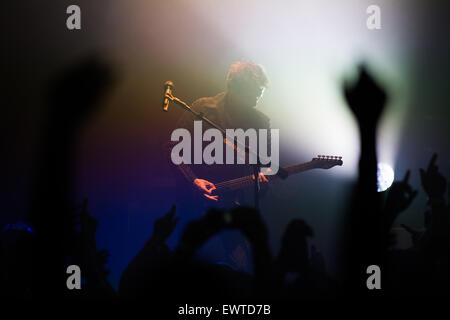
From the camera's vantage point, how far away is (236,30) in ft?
12.8

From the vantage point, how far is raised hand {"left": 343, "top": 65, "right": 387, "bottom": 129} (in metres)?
3.93

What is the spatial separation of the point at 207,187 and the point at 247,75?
1233 mm

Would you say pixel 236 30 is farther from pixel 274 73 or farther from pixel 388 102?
pixel 388 102

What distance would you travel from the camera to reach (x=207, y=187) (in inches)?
138

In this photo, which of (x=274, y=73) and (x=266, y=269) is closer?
(x=266, y=269)

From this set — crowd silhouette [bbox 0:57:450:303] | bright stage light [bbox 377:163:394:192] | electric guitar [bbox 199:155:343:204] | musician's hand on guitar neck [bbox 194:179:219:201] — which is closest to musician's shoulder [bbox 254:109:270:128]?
electric guitar [bbox 199:155:343:204]

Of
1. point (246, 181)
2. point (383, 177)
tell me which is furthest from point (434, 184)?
point (383, 177)

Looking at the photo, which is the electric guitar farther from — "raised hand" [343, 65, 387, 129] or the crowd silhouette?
the crowd silhouette

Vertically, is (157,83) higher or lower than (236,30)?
lower

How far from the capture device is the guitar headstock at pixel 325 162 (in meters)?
3.64

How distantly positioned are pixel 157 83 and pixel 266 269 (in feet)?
8.96

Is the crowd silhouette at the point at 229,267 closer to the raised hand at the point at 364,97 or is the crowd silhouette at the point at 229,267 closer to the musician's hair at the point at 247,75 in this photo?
the raised hand at the point at 364,97

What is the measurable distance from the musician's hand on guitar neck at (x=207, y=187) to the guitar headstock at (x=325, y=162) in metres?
1.04
